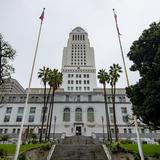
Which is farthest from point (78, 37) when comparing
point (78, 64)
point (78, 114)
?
point (78, 114)

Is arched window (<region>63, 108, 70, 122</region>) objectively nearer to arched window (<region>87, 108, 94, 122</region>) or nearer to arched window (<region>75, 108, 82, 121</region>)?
arched window (<region>75, 108, 82, 121</region>)

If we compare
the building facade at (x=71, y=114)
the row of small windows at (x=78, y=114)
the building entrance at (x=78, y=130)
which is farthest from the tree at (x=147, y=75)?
the row of small windows at (x=78, y=114)

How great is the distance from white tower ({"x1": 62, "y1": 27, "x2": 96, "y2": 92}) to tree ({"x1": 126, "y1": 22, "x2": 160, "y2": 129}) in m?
64.7

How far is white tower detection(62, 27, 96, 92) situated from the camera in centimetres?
8850

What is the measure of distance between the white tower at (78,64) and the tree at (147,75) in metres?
64.7

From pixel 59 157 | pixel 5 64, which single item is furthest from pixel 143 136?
pixel 5 64

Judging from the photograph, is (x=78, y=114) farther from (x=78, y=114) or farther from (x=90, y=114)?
(x=90, y=114)

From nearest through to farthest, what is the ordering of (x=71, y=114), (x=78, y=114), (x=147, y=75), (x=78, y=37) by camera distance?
(x=147, y=75), (x=71, y=114), (x=78, y=114), (x=78, y=37)

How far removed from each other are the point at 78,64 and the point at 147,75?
80.1 m

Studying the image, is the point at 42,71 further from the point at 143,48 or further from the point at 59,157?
the point at 143,48

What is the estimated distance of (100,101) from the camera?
6944 cm

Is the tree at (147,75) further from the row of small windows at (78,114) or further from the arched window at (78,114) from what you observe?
the arched window at (78,114)

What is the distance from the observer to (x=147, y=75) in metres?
20.6

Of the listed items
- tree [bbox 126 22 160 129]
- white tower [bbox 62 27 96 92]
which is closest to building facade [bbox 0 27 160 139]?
white tower [bbox 62 27 96 92]
